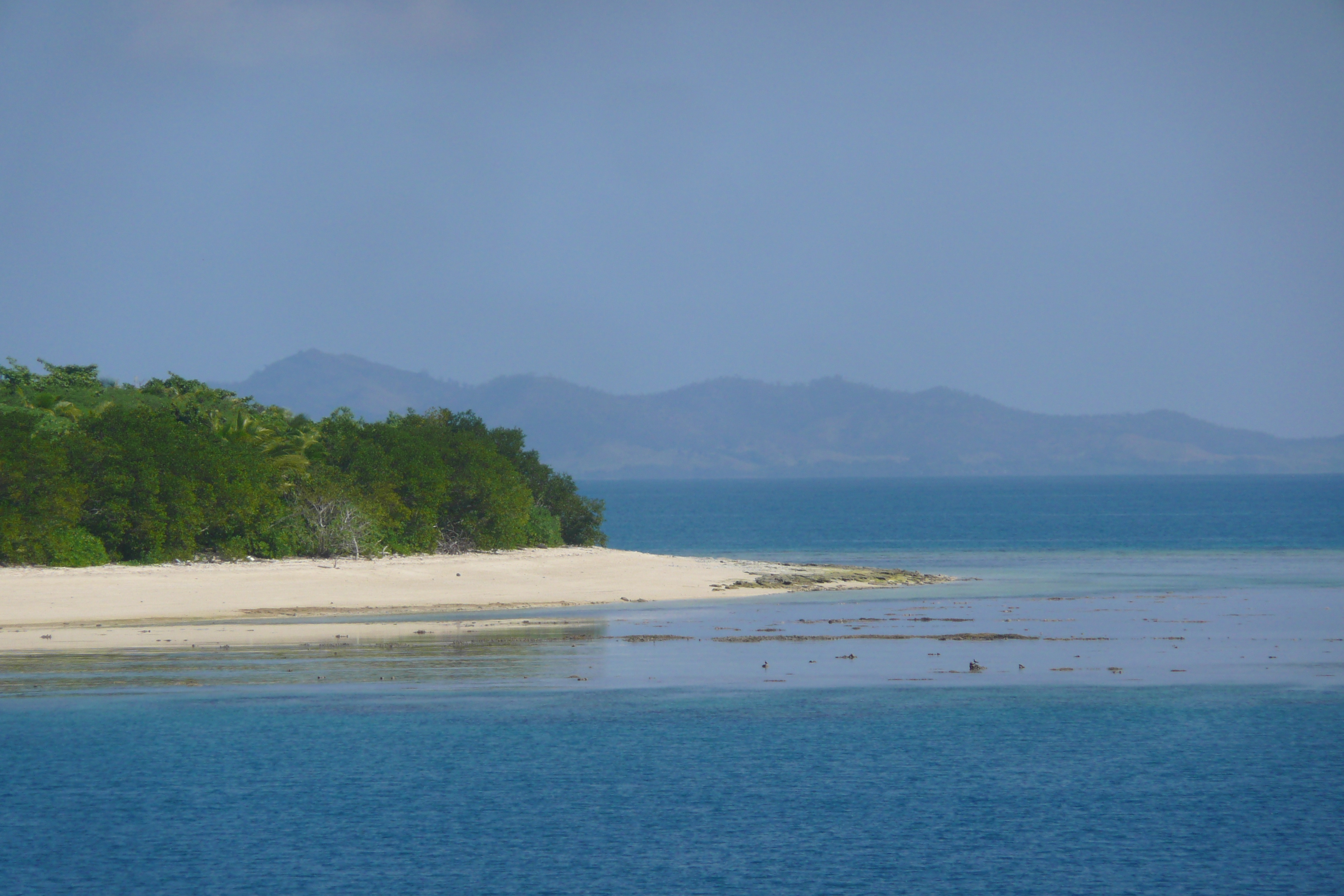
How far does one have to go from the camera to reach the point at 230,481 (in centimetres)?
4747

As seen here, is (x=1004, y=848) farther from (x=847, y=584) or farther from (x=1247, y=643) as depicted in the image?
(x=847, y=584)

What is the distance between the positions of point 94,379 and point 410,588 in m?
27.5

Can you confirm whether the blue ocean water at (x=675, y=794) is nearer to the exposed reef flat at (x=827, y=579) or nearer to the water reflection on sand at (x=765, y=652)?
the water reflection on sand at (x=765, y=652)

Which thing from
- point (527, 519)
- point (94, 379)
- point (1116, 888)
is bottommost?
point (1116, 888)

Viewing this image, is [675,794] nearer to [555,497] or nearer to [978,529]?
[555,497]

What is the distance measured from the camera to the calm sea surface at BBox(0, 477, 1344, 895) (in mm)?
16312

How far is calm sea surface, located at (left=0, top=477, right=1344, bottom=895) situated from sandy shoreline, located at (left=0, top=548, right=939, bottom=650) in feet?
20.8

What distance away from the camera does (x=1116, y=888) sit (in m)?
15.6

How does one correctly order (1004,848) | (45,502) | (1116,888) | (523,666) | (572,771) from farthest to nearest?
(45,502)
(523,666)
(572,771)
(1004,848)
(1116,888)

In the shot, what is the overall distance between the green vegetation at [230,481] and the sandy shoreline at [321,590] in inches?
51.3

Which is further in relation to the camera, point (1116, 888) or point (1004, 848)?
point (1004, 848)

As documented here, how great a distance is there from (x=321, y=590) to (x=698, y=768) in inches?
1029

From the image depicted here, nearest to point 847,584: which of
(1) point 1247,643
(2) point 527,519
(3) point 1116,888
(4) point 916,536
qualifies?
(2) point 527,519

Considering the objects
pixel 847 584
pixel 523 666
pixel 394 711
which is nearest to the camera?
pixel 394 711
